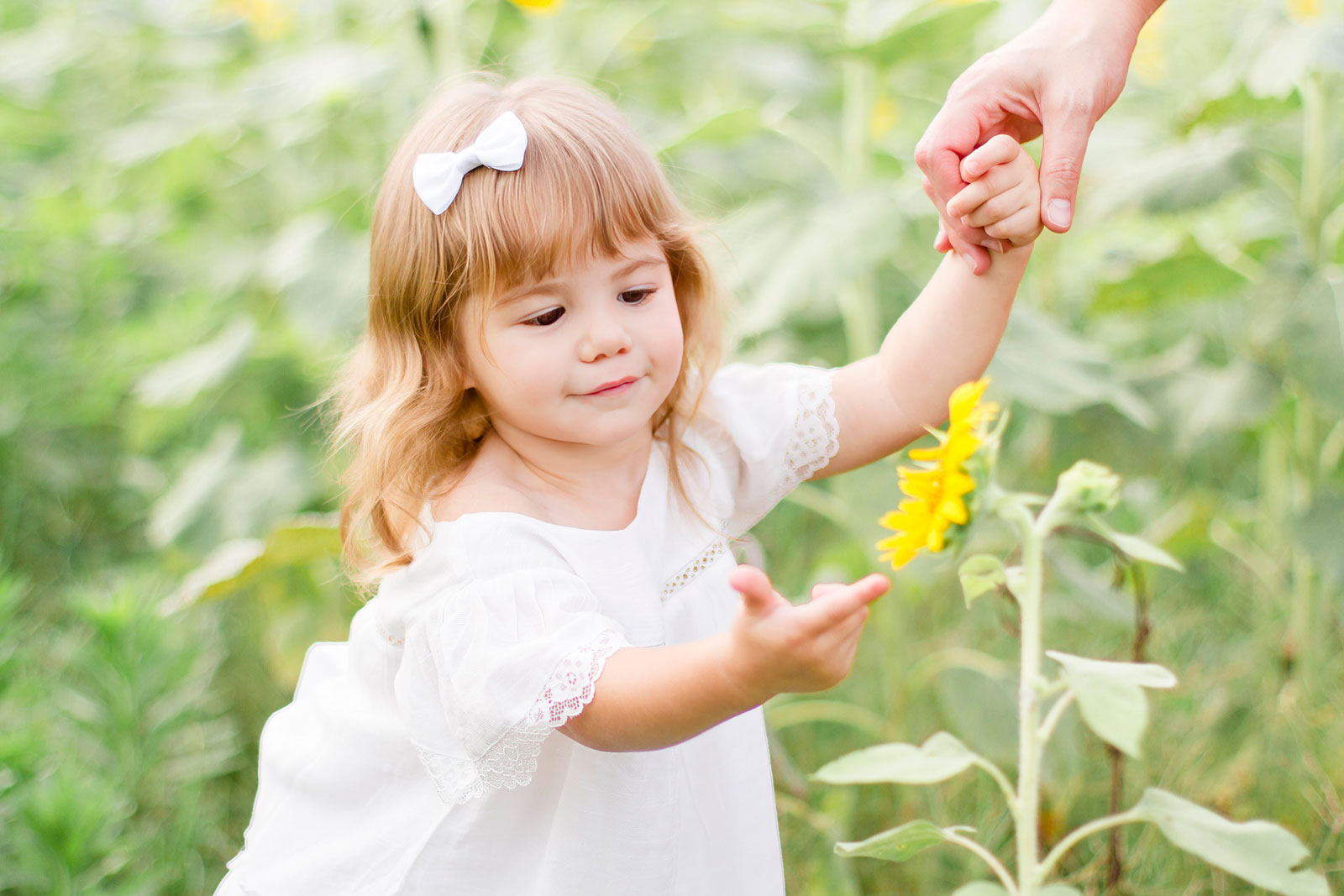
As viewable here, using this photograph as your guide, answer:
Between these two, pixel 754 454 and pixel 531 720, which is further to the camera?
pixel 754 454

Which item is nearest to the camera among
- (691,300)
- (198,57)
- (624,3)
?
(691,300)

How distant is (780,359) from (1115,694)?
137 cm

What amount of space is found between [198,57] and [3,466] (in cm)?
106

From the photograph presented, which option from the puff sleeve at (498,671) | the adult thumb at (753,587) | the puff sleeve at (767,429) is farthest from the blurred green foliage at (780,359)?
the adult thumb at (753,587)

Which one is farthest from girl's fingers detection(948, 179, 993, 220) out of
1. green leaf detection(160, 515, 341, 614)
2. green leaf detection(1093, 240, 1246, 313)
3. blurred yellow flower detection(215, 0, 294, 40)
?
blurred yellow flower detection(215, 0, 294, 40)

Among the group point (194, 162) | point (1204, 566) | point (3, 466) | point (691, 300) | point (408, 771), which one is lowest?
point (1204, 566)

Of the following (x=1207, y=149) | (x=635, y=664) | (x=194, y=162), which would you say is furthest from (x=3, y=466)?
(x=1207, y=149)

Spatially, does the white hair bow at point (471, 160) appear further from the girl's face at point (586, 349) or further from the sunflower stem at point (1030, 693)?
the sunflower stem at point (1030, 693)

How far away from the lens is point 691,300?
1.27 metres

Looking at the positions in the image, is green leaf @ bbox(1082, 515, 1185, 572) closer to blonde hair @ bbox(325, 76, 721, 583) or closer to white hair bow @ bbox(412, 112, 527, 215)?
blonde hair @ bbox(325, 76, 721, 583)

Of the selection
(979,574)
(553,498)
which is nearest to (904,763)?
(979,574)

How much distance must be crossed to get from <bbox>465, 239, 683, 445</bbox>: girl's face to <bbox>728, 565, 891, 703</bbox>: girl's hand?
0.33 meters

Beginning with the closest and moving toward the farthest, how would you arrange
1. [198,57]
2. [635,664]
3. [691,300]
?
[635,664], [691,300], [198,57]

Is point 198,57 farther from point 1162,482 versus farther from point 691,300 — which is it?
point 1162,482
